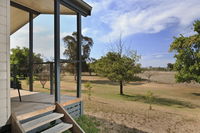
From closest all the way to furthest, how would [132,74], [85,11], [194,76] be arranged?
[85,11], [132,74], [194,76]

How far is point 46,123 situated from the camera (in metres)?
2.41

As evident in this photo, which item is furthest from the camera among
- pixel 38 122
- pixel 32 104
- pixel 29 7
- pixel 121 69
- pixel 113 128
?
pixel 121 69

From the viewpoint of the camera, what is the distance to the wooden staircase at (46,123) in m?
2.04

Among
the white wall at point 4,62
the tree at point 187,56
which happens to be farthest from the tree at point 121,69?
the white wall at point 4,62

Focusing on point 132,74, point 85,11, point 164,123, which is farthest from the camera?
point 132,74

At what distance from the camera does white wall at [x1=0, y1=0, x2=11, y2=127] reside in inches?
→ 78.7

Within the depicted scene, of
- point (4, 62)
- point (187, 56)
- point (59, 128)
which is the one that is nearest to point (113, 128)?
point (59, 128)

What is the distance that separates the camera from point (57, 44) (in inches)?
116

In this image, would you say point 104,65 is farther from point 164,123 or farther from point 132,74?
point 164,123

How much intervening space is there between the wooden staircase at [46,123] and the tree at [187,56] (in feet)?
34.4

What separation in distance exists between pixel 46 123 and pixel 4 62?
3.93ft

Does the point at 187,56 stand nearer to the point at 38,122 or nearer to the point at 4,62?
the point at 38,122

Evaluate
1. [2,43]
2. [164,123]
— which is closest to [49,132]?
[2,43]

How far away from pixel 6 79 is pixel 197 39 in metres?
12.3
